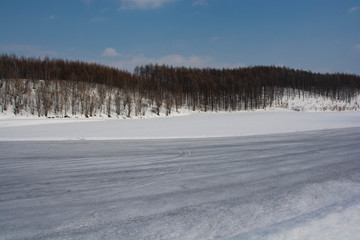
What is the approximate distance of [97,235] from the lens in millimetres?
2932

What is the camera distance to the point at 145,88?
76188 millimetres

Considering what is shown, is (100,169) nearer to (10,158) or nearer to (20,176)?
(20,176)

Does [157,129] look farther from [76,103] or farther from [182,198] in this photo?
[76,103]

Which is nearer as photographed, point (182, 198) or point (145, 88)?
point (182, 198)

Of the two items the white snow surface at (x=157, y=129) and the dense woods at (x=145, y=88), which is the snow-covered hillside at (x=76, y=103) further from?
the white snow surface at (x=157, y=129)

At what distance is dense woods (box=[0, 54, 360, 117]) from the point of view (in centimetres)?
5078

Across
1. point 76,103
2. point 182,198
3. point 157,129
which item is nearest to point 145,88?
point 76,103

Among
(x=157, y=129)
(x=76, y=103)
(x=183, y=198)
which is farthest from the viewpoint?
(x=76, y=103)

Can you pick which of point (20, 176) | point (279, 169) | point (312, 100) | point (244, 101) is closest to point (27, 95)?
point (20, 176)

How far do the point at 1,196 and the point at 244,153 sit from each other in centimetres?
700

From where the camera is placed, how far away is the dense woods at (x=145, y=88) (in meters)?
50.8

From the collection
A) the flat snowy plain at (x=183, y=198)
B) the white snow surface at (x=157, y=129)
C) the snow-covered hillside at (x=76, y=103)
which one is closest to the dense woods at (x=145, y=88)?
the snow-covered hillside at (x=76, y=103)

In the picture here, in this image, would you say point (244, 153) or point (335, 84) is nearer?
point (244, 153)

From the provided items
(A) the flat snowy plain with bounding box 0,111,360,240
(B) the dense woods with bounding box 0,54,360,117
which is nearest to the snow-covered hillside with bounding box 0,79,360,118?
(B) the dense woods with bounding box 0,54,360,117
